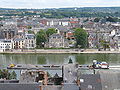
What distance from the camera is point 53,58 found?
955 inches

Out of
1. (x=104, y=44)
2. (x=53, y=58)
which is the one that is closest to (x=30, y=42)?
(x=104, y=44)

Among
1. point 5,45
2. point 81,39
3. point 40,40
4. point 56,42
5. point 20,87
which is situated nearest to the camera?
point 20,87

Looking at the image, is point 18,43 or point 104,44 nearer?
point 18,43

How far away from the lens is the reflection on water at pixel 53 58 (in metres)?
22.3

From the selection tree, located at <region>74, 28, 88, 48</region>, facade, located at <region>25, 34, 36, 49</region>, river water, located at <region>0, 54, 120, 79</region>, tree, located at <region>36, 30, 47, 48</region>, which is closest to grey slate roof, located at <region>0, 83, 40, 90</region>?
river water, located at <region>0, 54, 120, 79</region>

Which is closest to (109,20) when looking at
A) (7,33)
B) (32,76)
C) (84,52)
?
(7,33)

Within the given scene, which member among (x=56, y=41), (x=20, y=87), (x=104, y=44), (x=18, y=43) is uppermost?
(x=56, y=41)

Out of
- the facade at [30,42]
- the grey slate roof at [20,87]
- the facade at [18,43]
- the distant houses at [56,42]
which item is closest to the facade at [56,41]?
the distant houses at [56,42]

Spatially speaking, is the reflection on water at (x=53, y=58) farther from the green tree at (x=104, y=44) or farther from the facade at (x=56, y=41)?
the facade at (x=56, y=41)

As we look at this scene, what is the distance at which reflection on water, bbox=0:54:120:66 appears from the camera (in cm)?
2228

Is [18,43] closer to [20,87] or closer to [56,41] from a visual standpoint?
[56,41]

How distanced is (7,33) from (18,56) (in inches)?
299

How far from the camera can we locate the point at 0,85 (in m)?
10.3

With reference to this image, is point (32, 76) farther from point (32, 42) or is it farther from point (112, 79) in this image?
point (32, 42)
